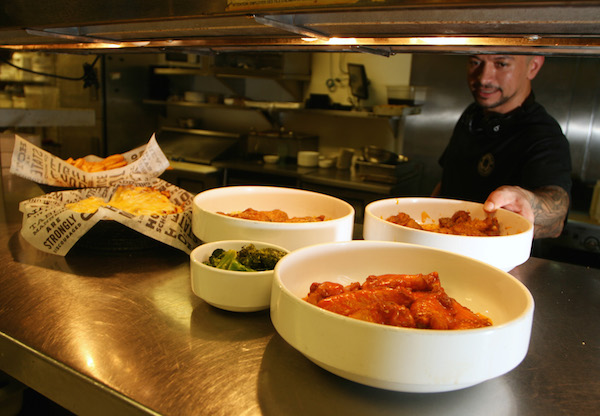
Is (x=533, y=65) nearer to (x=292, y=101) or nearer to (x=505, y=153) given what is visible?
(x=505, y=153)

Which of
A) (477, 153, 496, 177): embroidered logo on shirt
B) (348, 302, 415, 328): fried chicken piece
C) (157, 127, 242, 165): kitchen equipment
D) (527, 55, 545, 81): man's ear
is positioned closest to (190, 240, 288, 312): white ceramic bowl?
(348, 302, 415, 328): fried chicken piece

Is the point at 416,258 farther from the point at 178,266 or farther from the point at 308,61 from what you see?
the point at 308,61

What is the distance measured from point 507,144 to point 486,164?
0.15 metres

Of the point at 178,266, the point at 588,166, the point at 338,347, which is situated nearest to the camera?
the point at 338,347

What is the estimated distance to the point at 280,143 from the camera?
16.6 ft

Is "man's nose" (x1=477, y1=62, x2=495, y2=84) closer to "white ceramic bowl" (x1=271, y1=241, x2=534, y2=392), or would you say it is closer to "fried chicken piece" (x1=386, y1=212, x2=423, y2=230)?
"fried chicken piece" (x1=386, y1=212, x2=423, y2=230)

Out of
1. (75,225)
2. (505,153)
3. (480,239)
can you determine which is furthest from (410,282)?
(505,153)

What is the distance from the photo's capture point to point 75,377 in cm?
90

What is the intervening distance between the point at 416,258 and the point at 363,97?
3.80m

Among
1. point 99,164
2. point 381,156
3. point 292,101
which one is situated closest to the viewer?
point 99,164

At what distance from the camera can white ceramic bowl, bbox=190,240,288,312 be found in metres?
1.06

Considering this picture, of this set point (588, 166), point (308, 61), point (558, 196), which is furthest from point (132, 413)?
point (308, 61)

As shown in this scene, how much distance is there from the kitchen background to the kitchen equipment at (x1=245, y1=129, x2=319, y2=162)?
0.19 meters

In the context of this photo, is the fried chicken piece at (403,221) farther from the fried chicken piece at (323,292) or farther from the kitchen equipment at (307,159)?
the kitchen equipment at (307,159)
